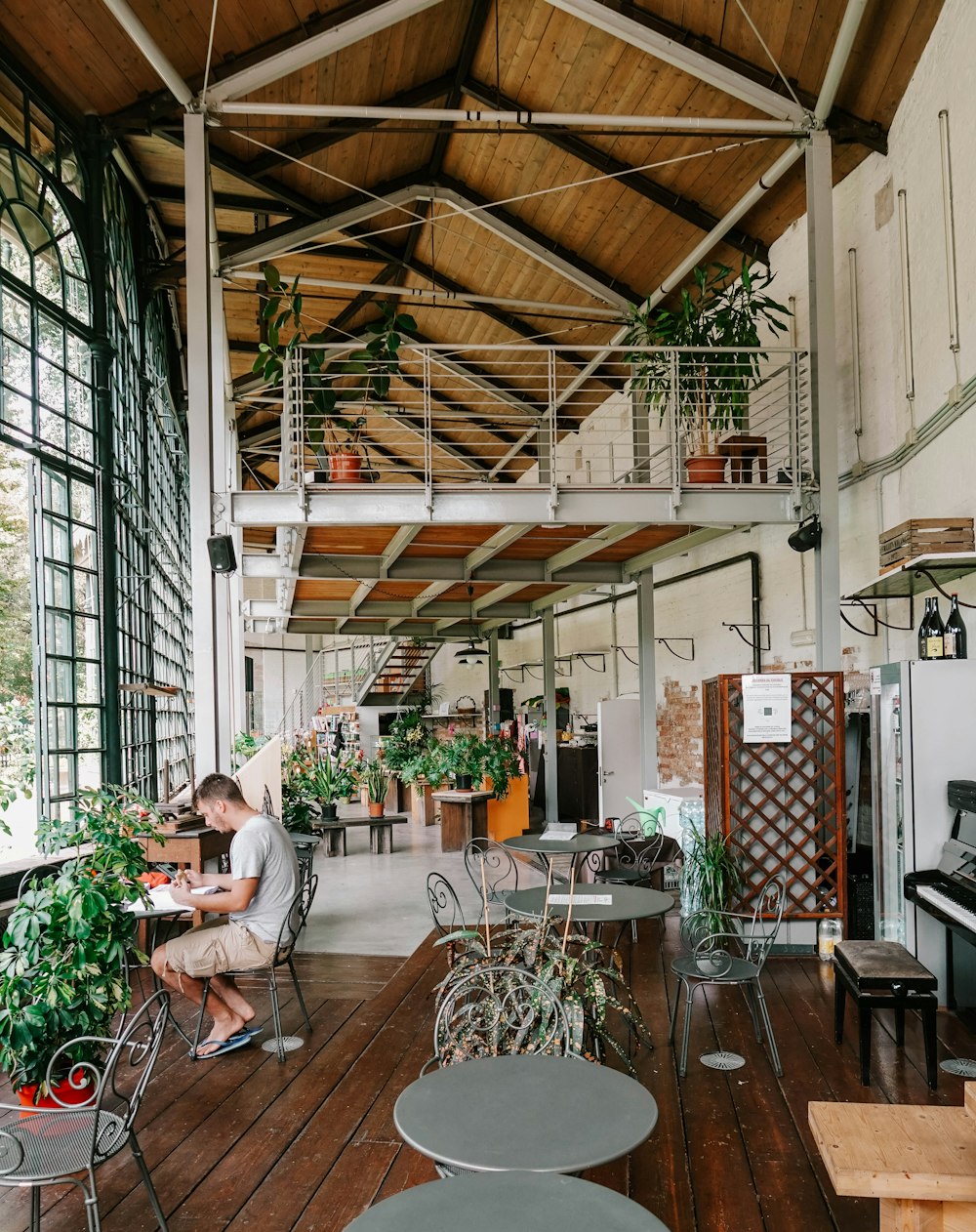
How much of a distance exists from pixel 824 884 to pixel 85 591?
16.6 feet

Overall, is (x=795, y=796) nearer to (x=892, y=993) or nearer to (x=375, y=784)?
(x=892, y=993)

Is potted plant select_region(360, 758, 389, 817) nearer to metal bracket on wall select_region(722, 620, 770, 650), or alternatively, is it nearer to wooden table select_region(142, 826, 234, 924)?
metal bracket on wall select_region(722, 620, 770, 650)

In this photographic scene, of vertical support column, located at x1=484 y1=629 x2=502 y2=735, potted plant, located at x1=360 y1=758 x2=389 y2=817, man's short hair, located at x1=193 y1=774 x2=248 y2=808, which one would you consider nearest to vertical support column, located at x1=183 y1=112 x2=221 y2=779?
man's short hair, located at x1=193 y1=774 x2=248 y2=808

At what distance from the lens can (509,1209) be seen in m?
1.85

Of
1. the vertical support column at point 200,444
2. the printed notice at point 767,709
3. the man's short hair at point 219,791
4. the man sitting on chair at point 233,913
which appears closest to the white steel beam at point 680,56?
the vertical support column at point 200,444

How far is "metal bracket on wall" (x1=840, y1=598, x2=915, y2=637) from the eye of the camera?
594 centimetres

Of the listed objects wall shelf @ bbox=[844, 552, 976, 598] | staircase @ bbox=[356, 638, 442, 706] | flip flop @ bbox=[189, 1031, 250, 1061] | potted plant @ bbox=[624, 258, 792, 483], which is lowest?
flip flop @ bbox=[189, 1031, 250, 1061]

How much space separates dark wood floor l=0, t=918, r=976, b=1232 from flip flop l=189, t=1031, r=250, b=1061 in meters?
0.05

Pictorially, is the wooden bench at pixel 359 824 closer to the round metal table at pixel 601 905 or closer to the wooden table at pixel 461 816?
the wooden table at pixel 461 816

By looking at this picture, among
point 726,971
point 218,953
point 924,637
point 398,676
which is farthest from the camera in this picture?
point 398,676

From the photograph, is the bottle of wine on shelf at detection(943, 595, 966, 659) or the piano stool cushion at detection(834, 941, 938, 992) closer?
the piano stool cushion at detection(834, 941, 938, 992)

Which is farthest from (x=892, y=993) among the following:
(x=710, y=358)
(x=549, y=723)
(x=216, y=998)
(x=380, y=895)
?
(x=549, y=723)

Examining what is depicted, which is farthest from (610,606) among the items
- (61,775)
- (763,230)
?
(61,775)

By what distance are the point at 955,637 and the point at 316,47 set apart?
5201 millimetres
